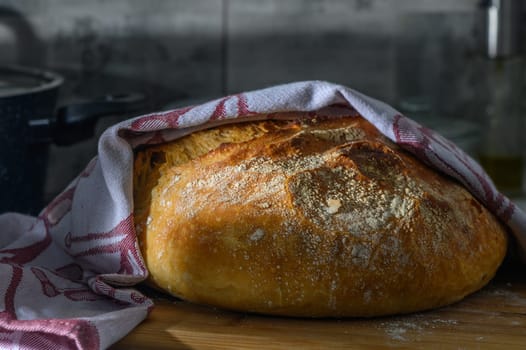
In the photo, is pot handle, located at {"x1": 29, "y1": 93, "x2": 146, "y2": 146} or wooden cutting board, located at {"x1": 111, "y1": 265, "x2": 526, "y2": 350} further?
pot handle, located at {"x1": 29, "y1": 93, "x2": 146, "y2": 146}

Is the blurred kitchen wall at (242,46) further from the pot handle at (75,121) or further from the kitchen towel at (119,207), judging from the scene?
the kitchen towel at (119,207)

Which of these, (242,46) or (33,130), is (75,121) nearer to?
(33,130)

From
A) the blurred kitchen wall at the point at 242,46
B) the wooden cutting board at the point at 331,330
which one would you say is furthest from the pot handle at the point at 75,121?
the blurred kitchen wall at the point at 242,46

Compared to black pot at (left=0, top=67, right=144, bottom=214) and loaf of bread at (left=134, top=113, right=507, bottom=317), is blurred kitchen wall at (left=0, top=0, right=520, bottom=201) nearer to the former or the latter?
black pot at (left=0, top=67, right=144, bottom=214)

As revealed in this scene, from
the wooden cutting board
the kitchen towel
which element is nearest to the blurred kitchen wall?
the kitchen towel

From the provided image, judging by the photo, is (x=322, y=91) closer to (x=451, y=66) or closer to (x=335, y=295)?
(x=335, y=295)

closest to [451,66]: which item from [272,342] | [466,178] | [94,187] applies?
[466,178]

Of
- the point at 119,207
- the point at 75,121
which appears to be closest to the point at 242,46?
the point at 75,121
